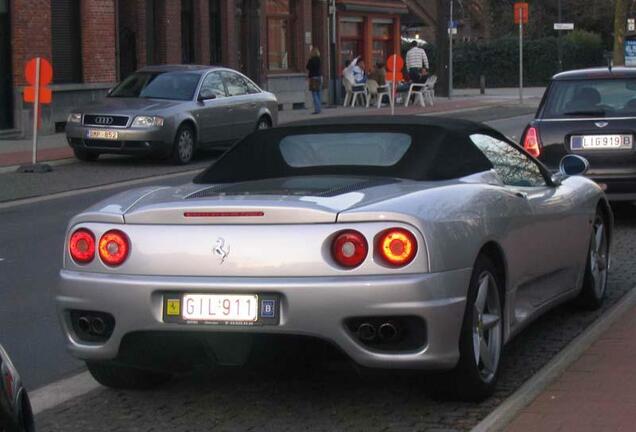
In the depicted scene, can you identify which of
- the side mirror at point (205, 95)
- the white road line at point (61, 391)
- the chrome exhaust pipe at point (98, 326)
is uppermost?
the side mirror at point (205, 95)

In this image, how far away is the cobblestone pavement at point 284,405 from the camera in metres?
5.71

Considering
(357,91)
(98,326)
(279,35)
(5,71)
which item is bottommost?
(98,326)

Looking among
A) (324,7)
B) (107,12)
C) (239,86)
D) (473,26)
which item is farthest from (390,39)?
(473,26)

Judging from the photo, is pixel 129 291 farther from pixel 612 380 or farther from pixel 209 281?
pixel 612 380

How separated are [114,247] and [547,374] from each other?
2.19 meters

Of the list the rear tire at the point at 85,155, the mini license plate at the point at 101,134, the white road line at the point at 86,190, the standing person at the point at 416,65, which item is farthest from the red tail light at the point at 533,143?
the standing person at the point at 416,65

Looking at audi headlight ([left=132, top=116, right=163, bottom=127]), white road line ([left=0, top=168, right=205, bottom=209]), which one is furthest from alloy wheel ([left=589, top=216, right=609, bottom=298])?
audi headlight ([left=132, top=116, right=163, bottom=127])

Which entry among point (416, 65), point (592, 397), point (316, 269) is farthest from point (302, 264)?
point (416, 65)

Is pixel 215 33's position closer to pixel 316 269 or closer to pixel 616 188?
pixel 616 188

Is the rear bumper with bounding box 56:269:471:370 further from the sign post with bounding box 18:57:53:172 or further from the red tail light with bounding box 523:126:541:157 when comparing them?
the sign post with bounding box 18:57:53:172

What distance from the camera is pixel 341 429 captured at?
562 cm

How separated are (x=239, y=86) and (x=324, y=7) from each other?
1819cm

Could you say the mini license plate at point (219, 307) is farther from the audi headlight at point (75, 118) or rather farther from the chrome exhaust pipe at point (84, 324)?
the audi headlight at point (75, 118)

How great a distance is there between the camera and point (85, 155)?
20.6 m
